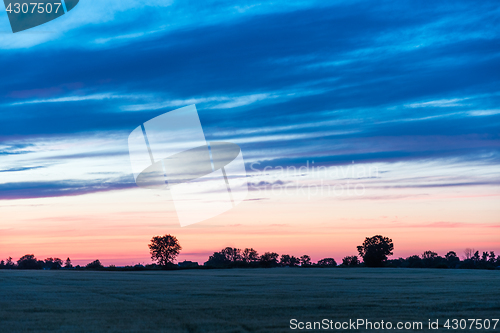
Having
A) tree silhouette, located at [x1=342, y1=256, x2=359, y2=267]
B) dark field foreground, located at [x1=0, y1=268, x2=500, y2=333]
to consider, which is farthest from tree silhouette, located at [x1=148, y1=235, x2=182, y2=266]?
dark field foreground, located at [x1=0, y1=268, x2=500, y2=333]

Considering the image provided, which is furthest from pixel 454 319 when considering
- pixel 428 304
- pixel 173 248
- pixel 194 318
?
pixel 173 248

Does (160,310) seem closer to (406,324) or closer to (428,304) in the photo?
(406,324)

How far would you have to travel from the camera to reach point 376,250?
150000 mm

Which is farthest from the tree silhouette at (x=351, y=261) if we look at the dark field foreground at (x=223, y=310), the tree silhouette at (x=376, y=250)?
the dark field foreground at (x=223, y=310)

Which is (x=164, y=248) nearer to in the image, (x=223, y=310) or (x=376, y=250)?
(x=376, y=250)

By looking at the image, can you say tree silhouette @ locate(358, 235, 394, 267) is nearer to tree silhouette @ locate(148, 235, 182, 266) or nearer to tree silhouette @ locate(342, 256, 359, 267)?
tree silhouette @ locate(342, 256, 359, 267)

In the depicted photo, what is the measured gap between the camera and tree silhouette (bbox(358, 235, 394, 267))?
484 feet

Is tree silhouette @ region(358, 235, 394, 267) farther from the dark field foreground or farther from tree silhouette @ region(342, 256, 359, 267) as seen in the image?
the dark field foreground

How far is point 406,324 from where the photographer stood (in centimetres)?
2348

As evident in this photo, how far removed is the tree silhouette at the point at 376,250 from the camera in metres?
147

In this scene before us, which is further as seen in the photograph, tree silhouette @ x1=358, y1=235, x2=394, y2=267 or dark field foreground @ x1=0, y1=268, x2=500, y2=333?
tree silhouette @ x1=358, y1=235, x2=394, y2=267

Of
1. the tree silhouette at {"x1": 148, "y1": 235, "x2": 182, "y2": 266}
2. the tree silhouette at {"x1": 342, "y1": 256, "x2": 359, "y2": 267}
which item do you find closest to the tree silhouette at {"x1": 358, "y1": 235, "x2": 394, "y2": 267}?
the tree silhouette at {"x1": 342, "y1": 256, "x2": 359, "y2": 267}

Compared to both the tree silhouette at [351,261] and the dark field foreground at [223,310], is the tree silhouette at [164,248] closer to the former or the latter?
the tree silhouette at [351,261]

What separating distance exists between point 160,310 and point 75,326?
6.38 metres
